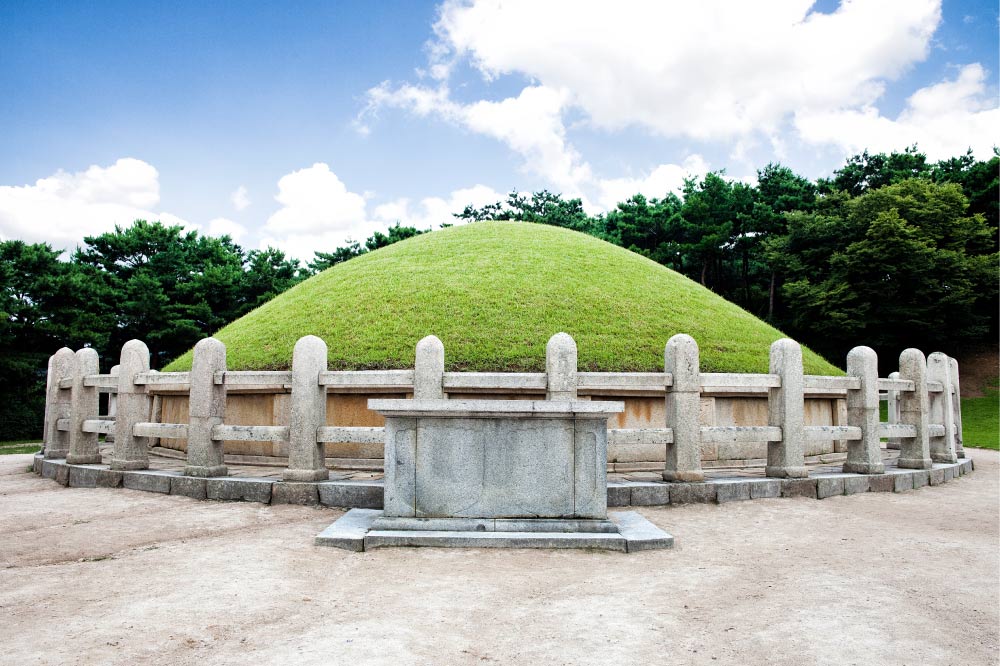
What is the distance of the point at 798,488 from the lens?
8.53 metres

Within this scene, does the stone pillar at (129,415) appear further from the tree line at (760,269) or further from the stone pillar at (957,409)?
the tree line at (760,269)

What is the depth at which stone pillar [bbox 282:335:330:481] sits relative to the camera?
7840 mm

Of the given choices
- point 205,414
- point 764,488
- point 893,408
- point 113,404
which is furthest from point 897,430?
point 113,404

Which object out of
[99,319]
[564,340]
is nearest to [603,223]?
[99,319]

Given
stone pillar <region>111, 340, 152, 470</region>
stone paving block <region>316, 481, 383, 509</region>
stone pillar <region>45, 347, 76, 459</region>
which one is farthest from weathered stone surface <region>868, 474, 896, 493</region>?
stone pillar <region>45, 347, 76, 459</region>

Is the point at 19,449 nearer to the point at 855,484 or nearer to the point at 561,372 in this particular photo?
the point at 561,372

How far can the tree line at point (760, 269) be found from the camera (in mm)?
26672

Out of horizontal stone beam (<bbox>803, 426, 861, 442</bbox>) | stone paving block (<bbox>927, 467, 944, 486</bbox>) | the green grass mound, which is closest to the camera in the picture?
horizontal stone beam (<bbox>803, 426, 861, 442</bbox>)

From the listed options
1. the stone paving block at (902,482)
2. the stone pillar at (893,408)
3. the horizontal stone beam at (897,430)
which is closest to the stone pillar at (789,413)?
the horizontal stone beam at (897,430)

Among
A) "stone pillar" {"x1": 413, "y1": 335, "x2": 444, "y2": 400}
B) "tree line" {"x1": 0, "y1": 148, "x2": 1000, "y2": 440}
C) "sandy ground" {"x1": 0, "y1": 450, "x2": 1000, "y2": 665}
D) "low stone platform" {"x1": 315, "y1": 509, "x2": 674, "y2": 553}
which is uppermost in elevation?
"tree line" {"x1": 0, "y1": 148, "x2": 1000, "y2": 440}

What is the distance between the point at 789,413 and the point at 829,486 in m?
1.22

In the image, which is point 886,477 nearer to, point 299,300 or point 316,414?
point 316,414

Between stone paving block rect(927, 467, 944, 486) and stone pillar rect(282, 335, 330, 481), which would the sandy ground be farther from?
stone paving block rect(927, 467, 944, 486)

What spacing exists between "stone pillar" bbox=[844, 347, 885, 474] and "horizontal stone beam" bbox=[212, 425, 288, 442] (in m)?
8.01
